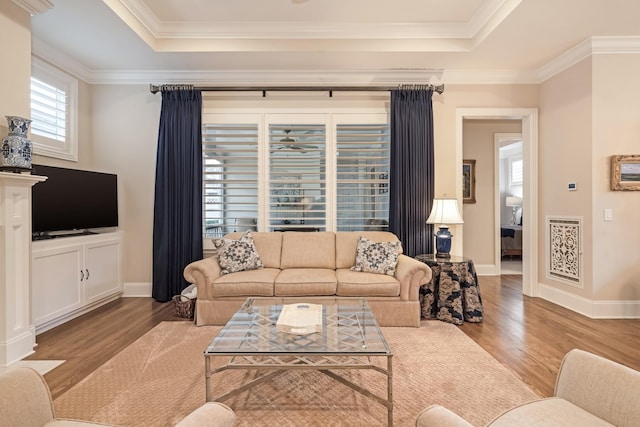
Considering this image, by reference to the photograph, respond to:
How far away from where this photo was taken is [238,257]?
3.60m

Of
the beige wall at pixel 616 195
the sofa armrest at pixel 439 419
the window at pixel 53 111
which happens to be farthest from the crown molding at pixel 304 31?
the sofa armrest at pixel 439 419

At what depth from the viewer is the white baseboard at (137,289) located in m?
4.47

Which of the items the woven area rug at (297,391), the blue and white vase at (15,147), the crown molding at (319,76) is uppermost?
the crown molding at (319,76)

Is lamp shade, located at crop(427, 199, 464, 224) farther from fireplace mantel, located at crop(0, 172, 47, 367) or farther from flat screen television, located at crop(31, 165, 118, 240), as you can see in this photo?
flat screen television, located at crop(31, 165, 118, 240)

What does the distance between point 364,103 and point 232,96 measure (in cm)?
178

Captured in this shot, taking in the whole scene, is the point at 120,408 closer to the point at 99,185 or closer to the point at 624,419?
the point at 624,419

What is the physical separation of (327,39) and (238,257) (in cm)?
269

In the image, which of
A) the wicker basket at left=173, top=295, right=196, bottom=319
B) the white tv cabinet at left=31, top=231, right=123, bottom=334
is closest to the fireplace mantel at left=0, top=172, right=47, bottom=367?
A: the white tv cabinet at left=31, top=231, right=123, bottom=334

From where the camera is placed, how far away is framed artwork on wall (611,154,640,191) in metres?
3.60

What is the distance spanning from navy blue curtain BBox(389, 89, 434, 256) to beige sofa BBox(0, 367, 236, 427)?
137 inches

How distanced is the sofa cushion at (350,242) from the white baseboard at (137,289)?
104 inches

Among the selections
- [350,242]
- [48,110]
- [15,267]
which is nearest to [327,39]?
[350,242]

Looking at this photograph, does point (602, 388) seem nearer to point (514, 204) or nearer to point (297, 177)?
point (297, 177)

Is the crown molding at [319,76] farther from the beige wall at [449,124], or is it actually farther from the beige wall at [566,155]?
the beige wall at [566,155]
